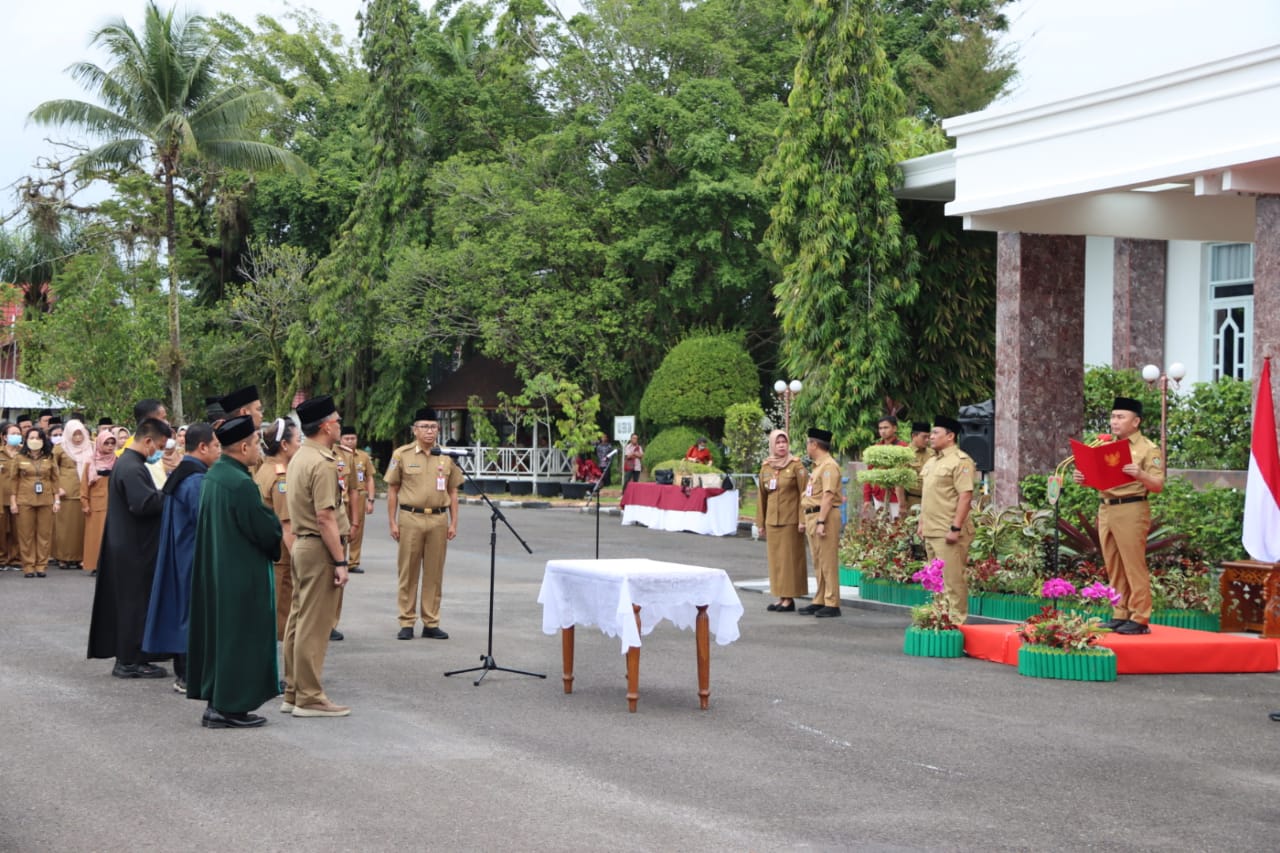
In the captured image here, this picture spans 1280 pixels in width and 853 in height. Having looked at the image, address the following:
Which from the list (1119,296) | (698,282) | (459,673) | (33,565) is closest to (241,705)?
(459,673)

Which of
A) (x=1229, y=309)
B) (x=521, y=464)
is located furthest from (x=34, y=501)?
(x=521, y=464)

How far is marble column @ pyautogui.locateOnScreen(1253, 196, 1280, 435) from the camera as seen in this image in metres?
13.9

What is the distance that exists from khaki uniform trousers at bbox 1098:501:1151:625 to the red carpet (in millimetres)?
326

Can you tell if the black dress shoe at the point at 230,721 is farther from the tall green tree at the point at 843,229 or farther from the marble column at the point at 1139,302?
the marble column at the point at 1139,302

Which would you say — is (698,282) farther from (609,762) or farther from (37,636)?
(609,762)

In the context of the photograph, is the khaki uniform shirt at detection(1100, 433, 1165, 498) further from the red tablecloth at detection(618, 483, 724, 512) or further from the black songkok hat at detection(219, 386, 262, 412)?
the red tablecloth at detection(618, 483, 724, 512)

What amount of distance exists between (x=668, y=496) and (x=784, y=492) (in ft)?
44.3

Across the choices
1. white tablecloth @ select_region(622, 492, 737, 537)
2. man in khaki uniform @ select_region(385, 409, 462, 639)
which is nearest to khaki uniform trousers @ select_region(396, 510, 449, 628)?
man in khaki uniform @ select_region(385, 409, 462, 639)

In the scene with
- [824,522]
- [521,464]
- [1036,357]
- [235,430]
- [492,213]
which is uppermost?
[492,213]

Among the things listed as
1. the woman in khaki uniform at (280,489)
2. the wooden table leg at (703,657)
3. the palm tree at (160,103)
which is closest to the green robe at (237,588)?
the woman in khaki uniform at (280,489)

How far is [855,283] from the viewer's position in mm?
23156

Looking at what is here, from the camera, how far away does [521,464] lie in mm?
44500

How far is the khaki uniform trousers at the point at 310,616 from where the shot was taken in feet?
30.5

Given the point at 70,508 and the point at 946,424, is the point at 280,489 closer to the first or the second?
the point at 946,424
